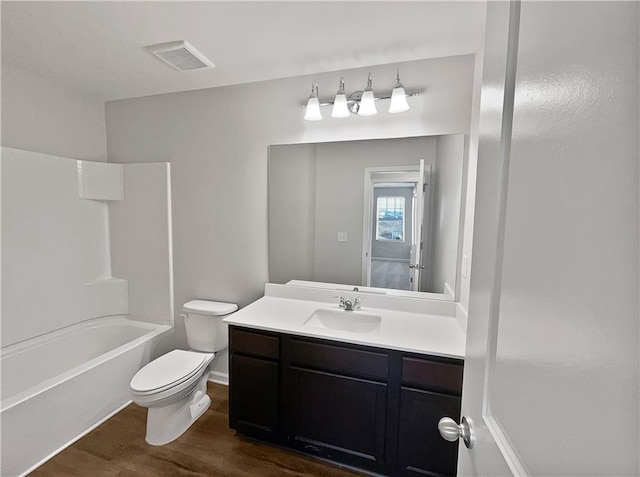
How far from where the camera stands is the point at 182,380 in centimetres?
191

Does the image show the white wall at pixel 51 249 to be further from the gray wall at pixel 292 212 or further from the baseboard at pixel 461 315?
the baseboard at pixel 461 315

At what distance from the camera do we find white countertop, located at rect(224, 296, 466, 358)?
1566mm

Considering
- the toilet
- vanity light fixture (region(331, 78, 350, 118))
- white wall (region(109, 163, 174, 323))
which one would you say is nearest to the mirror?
vanity light fixture (region(331, 78, 350, 118))

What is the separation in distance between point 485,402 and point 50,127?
325cm

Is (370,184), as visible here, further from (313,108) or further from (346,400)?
(346,400)

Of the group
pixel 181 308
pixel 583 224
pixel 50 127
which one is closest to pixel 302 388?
pixel 181 308

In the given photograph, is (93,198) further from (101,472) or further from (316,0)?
(316,0)

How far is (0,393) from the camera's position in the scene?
1.99 metres

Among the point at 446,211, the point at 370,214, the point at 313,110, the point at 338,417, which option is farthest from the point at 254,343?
the point at 313,110

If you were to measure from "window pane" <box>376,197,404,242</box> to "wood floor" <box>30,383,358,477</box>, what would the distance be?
144 centimetres

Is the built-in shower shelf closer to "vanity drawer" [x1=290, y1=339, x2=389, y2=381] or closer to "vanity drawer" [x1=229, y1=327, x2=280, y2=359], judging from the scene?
"vanity drawer" [x1=229, y1=327, x2=280, y2=359]

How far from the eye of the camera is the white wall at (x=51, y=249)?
6.86 feet

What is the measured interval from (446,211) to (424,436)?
1291 mm

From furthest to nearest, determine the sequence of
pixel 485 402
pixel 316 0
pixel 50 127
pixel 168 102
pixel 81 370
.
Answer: pixel 168 102, pixel 50 127, pixel 81 370, pixel 316 0, pixel 485 402
